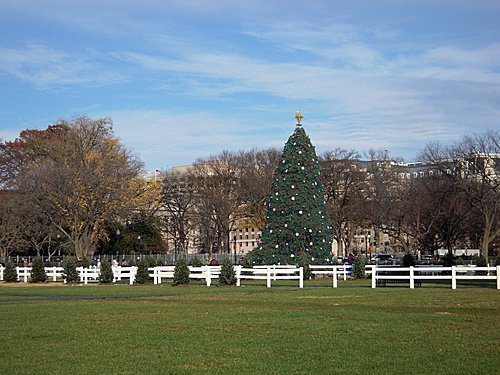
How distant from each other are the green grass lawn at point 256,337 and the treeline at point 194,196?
4806cm

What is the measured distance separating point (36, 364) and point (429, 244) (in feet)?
266

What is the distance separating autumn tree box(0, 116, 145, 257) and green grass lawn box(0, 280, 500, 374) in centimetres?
4854

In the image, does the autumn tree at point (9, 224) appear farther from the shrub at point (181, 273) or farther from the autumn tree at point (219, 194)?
the shrub at point (181, 273)

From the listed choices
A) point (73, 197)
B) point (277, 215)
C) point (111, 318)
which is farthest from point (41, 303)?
point (73, 197)

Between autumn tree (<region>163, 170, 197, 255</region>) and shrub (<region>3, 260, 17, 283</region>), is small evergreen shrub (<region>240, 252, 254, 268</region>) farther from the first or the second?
autumn tree (<region>163, 170, 197, 255</region>)

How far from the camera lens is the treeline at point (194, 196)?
248 ft

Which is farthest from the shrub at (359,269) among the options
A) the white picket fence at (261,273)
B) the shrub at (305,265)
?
the shrub at (305,265)

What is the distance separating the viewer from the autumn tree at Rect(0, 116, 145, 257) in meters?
75.5

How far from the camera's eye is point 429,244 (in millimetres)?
91438

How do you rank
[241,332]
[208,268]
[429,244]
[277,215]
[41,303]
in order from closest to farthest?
[241,332], [41,303], [208,268], [277,215], [429,244]

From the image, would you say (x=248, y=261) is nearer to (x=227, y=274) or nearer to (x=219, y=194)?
(x=227, y=274)

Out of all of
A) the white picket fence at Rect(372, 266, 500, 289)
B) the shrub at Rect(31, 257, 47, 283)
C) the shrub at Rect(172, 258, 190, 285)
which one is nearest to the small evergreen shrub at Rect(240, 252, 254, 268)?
the shrub at Rect(172, 258, 190, 285)

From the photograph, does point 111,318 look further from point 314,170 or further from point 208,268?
point 314,170

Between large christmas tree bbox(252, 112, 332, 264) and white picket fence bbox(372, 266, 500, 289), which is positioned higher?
large christmas tree bbox(252, 112, 332, 264)
